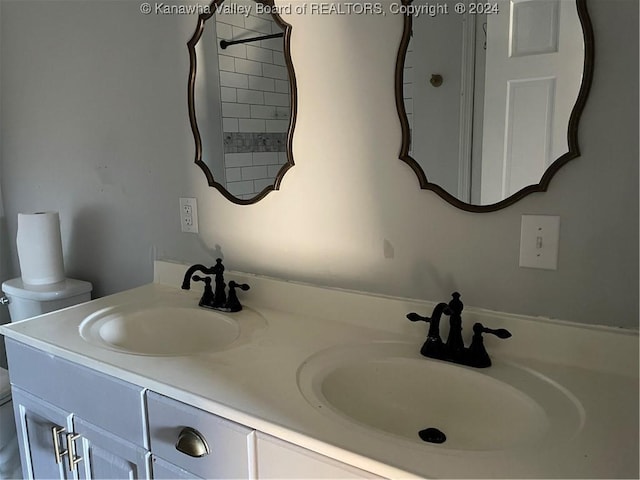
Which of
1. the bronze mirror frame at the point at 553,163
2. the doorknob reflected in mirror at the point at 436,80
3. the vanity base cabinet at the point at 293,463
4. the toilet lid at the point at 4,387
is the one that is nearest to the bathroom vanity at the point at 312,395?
the vanity base cabinet at the point at 293,463

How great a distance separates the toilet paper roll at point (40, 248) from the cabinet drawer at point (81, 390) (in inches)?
24.5

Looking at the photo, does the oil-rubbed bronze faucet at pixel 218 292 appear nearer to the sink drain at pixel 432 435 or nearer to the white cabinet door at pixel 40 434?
the white cabinet door at pixel 40 434

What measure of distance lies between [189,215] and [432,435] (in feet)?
3.45

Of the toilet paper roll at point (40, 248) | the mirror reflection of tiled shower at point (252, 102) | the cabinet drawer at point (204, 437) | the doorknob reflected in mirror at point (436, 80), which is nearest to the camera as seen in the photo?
the cabinet drawer at point (204, 437)

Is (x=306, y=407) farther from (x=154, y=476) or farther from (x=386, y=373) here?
(x=154, y=476)

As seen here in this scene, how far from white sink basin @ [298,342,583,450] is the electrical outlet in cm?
75

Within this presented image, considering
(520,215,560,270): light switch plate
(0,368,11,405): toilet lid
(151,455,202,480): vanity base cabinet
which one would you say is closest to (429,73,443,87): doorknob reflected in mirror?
(520,215,560,270): light switch plate

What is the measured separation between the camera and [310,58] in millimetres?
1342

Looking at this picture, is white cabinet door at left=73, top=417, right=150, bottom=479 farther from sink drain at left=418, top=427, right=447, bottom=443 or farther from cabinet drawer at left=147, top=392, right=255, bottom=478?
sink drain at left=418, top=427, right=447, bottom=443

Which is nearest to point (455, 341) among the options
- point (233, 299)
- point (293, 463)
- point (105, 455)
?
point (293, 463)

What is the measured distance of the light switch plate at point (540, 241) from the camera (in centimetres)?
107

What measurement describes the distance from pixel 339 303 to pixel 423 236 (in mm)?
293

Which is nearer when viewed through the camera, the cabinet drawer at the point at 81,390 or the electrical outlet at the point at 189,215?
the cabinet drawer at the point at 81,390

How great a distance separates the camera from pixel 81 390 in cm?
119
